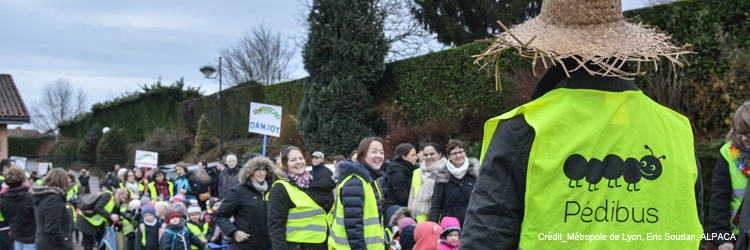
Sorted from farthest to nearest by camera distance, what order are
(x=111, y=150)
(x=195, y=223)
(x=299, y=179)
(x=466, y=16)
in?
(x=111, y=150) < (x=466, y=16) < (x=195, y=223) < (x=299, y=179)

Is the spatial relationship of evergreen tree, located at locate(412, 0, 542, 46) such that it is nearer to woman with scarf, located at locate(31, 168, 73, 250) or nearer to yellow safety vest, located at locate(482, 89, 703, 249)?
woman with scarf, located at locate(31, 168, 73, 250)

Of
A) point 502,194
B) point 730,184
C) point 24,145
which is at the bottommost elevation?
point 24,145

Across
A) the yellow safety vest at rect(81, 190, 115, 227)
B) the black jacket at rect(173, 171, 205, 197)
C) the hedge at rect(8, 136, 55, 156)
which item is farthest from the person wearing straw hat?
the hedge at rect(8, 136, 55, 156)

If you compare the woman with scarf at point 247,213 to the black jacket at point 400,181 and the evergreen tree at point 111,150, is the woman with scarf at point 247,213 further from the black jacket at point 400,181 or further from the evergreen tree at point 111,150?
the evergreen tree at point 111,150

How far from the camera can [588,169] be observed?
1.85 metres

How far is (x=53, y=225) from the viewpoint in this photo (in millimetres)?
6195

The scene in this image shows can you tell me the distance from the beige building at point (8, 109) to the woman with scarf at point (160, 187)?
1599 centimetres

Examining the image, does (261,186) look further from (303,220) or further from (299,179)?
(303,220)

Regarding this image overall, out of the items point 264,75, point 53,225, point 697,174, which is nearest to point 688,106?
point 697,174

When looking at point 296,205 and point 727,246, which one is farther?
point 296,205

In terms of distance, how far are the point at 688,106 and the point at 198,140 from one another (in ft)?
84.0

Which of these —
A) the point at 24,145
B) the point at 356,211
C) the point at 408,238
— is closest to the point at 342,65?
the point at 408,238

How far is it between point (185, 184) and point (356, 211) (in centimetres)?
869

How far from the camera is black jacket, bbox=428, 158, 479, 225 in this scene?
18.1 ft
